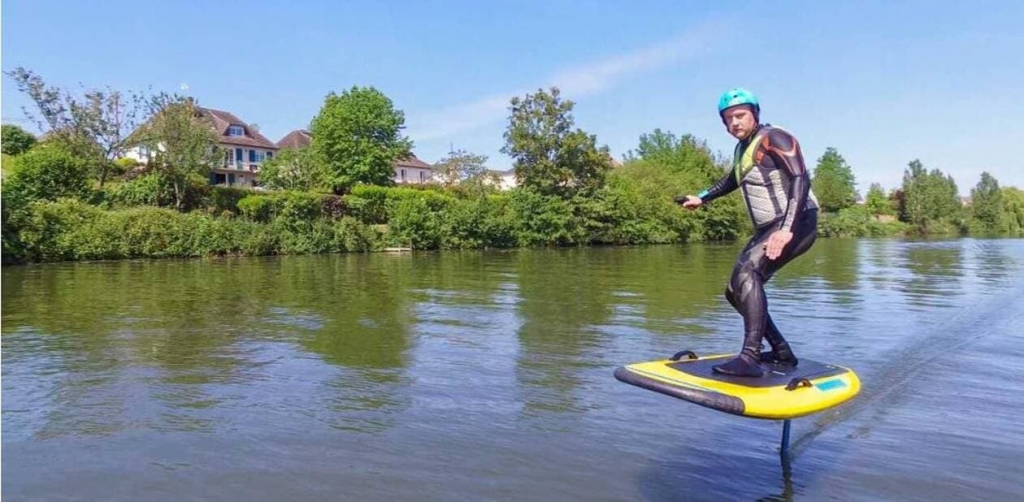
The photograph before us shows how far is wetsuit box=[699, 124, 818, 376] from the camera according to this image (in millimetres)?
5320

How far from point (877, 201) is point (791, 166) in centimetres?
12671

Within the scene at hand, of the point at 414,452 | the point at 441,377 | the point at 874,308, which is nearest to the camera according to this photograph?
the point at 414,452

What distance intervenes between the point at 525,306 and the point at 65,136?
37.8 meters

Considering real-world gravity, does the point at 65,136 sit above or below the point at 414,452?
above

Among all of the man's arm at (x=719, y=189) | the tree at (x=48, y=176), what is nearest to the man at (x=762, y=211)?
the man's arm at (x=719, y=189)

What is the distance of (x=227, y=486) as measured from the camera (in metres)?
5.07

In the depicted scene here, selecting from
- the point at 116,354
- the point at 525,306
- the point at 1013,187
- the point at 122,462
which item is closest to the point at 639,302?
the point at 525,306

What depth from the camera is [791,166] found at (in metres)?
5.30

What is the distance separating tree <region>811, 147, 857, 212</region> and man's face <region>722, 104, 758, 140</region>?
10081 centimetres

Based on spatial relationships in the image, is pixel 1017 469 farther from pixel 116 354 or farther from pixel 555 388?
pixel 116 354

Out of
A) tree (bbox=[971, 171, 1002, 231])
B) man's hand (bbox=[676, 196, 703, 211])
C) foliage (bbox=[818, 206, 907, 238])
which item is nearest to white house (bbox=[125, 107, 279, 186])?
foliage (bbox=[818, 206, 907, 238])

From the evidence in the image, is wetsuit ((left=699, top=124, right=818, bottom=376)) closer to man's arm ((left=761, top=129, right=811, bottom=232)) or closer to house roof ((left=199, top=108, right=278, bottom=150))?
man's arm ((left=761, top=129, right=811, bottom=232))

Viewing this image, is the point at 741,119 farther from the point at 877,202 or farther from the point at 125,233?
the point at 877,202

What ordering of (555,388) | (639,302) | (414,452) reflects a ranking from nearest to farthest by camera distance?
(414,452) < (555,388) < (639,302)
